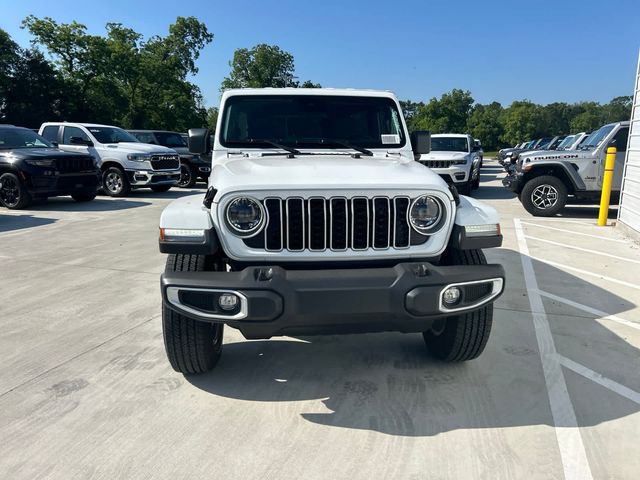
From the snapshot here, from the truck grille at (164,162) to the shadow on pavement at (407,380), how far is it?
414 inches

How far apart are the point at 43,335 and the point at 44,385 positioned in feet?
3.03

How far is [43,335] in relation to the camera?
3.94m

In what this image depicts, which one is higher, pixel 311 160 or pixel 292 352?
pixel 311 160

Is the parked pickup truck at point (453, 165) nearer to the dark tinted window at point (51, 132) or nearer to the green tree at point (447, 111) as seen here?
the dark tinted window at point (51, 132)

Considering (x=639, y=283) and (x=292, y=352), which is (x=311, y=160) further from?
(x=639, y=283)

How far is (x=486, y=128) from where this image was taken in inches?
2931

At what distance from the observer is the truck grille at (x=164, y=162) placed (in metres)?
13.2

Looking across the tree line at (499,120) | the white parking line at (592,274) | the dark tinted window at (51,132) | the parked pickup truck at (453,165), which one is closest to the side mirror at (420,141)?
the white parking line at (592,274)

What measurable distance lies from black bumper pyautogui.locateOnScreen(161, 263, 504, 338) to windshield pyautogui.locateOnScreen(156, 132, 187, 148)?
50.5 feet

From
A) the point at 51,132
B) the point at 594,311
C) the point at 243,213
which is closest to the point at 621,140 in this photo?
the point at 594,311

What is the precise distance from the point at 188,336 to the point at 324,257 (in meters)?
0.96

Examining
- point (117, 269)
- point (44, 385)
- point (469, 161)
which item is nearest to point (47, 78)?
point (469, 161)

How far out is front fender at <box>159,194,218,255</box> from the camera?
2.65 meters

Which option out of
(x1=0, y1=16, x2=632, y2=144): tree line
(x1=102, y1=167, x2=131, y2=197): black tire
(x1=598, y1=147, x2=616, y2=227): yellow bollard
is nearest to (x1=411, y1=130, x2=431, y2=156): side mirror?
(x1=598, y1=147, x2=616, y2=227): yellow bollard
